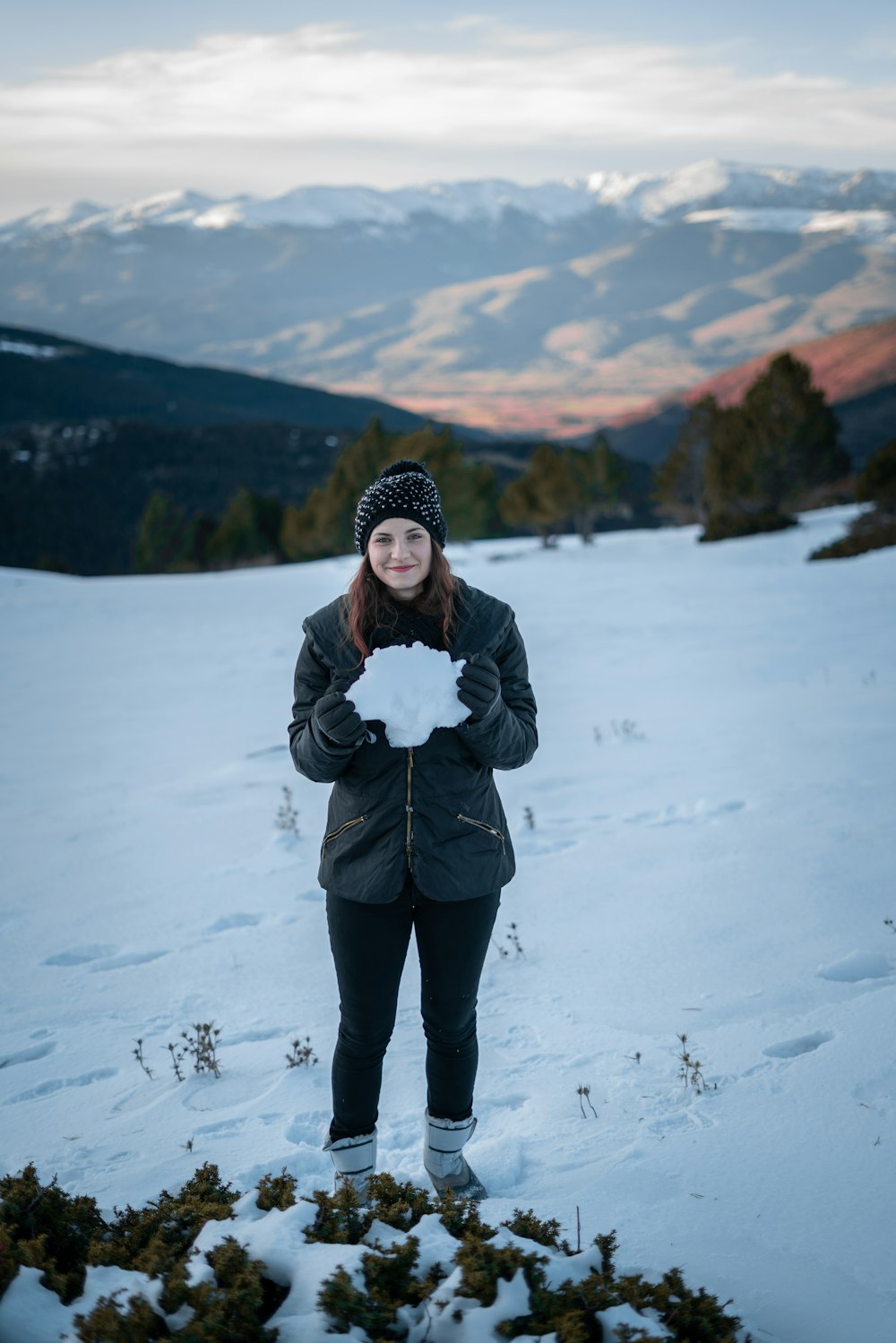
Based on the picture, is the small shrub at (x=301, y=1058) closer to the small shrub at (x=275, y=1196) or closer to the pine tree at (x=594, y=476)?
the small shrub at (x=275, y=1196)

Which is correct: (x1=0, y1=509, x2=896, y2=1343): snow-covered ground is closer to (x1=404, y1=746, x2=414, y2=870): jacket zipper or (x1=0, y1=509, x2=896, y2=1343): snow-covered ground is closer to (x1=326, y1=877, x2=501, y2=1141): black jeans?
(x1=326, y1=877, x2=501, y2=1141): black jeans

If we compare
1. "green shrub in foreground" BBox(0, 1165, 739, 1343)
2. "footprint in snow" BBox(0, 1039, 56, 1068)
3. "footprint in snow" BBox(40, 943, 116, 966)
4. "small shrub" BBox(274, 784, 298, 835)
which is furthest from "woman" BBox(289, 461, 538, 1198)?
"small shrub" BBox(274, 784, 298, 835)

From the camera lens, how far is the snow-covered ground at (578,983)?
8.81 ft

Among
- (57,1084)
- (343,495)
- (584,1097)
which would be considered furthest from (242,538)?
(584,1097)

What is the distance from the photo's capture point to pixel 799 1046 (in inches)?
137

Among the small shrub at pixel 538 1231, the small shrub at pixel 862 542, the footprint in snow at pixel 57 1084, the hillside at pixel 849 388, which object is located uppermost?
the hillside at pixel 849 388

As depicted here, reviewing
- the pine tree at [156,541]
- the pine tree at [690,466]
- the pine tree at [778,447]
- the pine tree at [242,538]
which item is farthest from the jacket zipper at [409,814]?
the pine tree at [156,541]

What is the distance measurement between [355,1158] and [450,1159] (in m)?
0.32

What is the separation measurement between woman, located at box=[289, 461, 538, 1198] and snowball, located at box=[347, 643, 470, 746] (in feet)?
0.22

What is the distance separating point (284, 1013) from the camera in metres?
4.16

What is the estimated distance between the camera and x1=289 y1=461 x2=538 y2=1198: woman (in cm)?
265

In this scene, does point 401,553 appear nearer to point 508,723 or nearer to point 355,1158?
point 508,723

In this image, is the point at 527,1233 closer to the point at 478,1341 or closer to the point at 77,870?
the point at 478,1341

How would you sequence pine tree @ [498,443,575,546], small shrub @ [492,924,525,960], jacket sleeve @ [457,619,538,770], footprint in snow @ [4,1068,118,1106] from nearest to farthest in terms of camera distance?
jacket sleeve @ [457,619,538,770] < footprint in snow @ [4,1068,118,1106] < small shrub @ [492,924,525,960] < pine tree @ [498,443,575,546]
